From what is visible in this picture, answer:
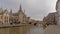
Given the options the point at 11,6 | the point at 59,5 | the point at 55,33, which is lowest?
the point at 55,33

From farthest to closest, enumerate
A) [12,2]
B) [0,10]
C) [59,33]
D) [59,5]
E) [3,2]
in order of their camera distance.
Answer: [0,10], [3,2], [12,2], [59,5], [59,33]

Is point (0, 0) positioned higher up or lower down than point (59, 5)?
higher up

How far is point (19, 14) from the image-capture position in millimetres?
16469

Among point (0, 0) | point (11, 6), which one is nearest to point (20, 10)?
point (11, 6)

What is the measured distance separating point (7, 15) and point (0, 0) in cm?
414

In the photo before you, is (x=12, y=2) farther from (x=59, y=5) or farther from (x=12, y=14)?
(x=59, y=5)

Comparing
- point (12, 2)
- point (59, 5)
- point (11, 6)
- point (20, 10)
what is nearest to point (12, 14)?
point (20, 10)

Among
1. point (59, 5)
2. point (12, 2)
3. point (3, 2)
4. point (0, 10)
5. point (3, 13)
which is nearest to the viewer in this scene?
point (59, 5)

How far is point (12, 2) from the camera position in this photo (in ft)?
40.2

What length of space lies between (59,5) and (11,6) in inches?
492

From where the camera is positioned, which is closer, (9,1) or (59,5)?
(59,5)

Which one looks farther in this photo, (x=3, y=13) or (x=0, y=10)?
(x=3, y=13)

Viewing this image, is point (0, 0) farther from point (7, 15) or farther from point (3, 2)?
point (7, 15)

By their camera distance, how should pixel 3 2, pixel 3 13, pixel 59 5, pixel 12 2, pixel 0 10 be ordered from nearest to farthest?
pixel 59 5, pixel 12 2, pixel 3 2, pixel 0 10, pixel 3 13
